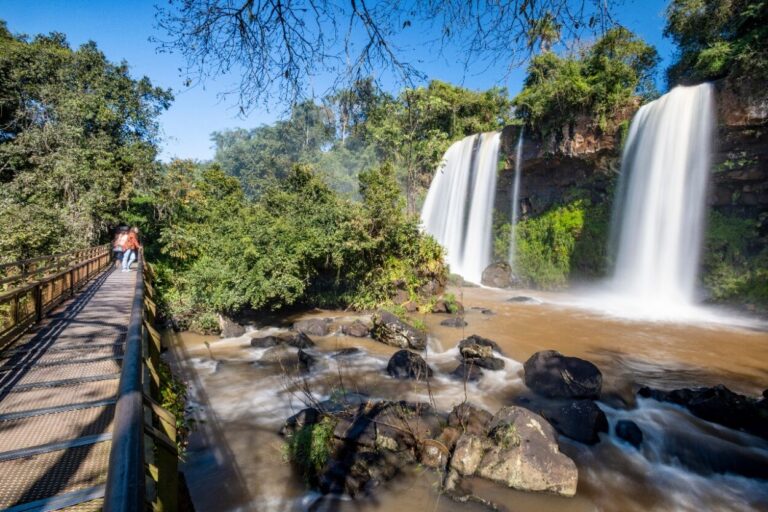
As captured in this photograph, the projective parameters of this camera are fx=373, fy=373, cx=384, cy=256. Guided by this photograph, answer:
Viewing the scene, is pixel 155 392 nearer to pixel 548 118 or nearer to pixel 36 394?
pixel 36 394

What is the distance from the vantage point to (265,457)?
5.55 metres

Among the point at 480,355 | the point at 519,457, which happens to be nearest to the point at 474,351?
the point at 480,355

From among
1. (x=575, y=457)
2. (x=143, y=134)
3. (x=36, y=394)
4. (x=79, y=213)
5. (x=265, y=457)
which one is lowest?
(x=265, y=457)

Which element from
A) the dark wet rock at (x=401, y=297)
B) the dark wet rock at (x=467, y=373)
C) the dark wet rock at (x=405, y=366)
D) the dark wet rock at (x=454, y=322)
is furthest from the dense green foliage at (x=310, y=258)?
the dark wet rock at (x=467, y=373)

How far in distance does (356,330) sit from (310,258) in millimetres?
3261

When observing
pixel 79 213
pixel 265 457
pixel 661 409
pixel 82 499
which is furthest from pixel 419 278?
pixel 79 213

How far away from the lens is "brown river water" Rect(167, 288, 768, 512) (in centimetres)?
470

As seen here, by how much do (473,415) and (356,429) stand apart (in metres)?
1.87

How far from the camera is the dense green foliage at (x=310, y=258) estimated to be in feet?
40.1

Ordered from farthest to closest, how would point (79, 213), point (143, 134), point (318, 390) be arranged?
point (143, 134), point (79, 213), point (318, 390)

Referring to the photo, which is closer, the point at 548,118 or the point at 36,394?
the point at 36,394

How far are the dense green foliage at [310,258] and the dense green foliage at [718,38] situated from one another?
43.3 ft

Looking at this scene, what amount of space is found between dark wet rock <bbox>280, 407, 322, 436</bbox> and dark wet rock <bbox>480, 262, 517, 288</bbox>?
1783cm

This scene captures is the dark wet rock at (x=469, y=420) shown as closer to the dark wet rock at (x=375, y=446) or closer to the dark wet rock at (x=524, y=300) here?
the dark wet rock at (x=375, y=446)
